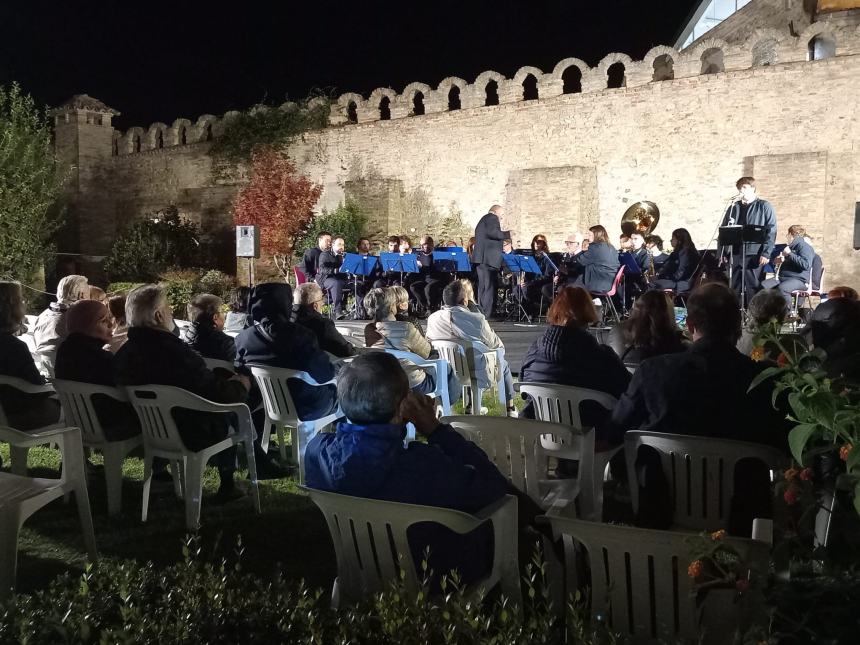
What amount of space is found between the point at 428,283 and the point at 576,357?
314 inches

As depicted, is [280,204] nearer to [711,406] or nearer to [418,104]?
[418,104]

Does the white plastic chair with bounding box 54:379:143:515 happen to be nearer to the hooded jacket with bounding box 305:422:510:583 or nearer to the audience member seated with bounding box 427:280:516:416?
the hooded jacket with bounding box 305:422:510:583

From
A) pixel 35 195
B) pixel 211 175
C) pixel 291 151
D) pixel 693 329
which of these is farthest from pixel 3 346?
pixel 211 175

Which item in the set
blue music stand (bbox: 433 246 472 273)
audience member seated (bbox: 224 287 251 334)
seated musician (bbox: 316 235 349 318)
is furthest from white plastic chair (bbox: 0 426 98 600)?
blue music stand (bbox: 433 246 472 273)

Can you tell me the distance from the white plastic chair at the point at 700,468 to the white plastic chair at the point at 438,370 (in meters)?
2.24

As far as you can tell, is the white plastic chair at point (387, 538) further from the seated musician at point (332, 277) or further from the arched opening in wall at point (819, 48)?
the arched opening in wall at point (819, 48)

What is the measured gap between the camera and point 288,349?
412 centimetres

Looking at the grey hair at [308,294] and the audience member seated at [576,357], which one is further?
the grey hair at [308,294]

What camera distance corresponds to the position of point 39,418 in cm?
388

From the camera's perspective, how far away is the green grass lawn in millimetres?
2900

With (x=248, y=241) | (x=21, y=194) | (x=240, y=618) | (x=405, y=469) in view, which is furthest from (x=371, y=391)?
(x=21, y=194)

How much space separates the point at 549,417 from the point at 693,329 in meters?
0.86

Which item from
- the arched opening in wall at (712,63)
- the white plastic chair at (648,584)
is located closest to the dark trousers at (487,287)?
the arched opening in wall at (712,63)

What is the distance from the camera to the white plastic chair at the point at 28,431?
360cm
